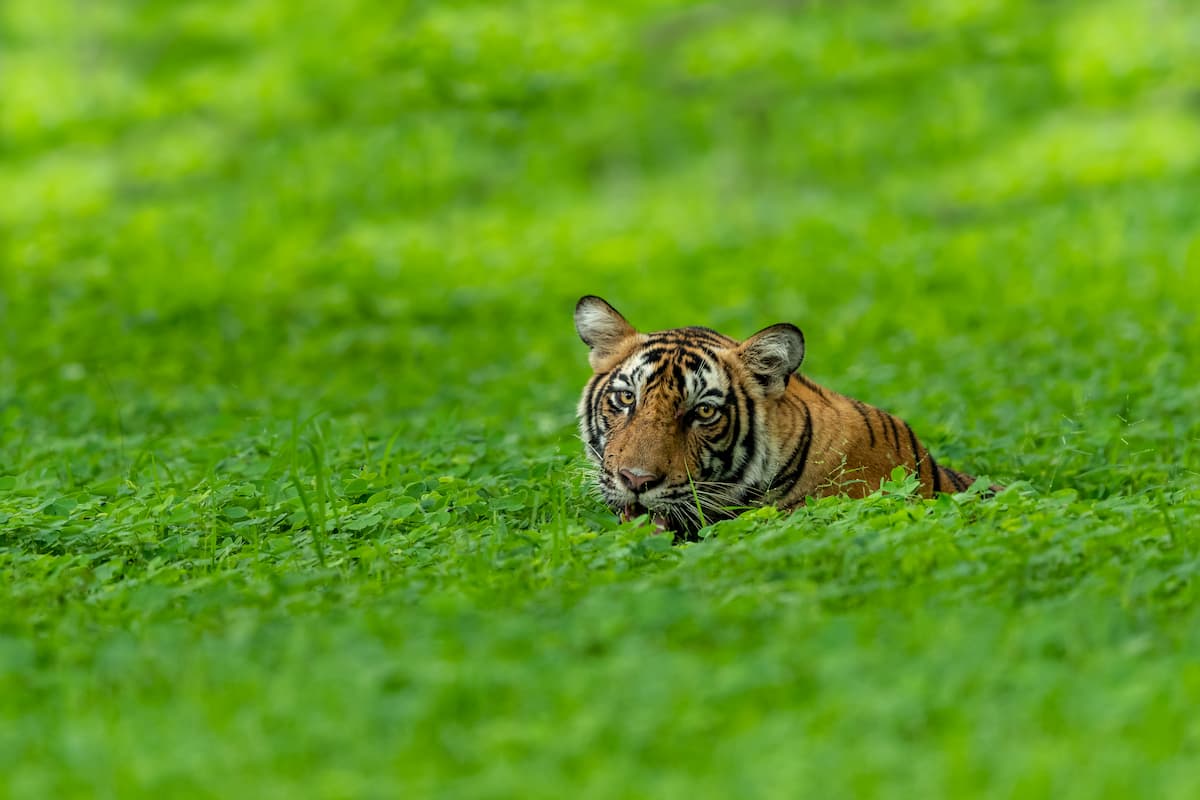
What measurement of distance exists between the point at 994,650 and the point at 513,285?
10.1m

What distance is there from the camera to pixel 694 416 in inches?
203

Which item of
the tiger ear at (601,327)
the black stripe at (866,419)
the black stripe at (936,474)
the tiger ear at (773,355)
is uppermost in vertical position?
the tiger ear at (601,327)

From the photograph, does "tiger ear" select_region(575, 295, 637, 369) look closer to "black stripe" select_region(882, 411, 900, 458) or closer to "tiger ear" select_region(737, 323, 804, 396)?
"tiger ear" select_region(737, 323, 804, 396)

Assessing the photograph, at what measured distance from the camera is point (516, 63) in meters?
16.5

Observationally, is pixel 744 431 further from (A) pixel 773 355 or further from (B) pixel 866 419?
(B) pixel 866 419

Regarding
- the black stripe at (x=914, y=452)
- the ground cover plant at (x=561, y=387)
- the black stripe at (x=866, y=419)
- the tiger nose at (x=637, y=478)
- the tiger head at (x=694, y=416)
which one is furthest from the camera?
the black stripe at (x=914, y=452)

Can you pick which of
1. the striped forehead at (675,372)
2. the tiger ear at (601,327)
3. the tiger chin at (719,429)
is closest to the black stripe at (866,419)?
the tiger chin at (719,429)

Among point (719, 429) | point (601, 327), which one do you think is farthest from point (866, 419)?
point (601, 327)

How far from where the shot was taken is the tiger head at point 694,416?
16.4 feet

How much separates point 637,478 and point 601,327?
0.87 metres

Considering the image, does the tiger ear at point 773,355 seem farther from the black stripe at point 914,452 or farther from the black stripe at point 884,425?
the black stripe at point 914,452

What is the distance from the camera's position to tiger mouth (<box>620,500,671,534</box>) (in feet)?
16.4

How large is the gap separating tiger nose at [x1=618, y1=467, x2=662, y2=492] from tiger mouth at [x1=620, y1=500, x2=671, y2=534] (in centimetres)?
9

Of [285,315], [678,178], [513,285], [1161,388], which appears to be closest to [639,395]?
[1161,388]
